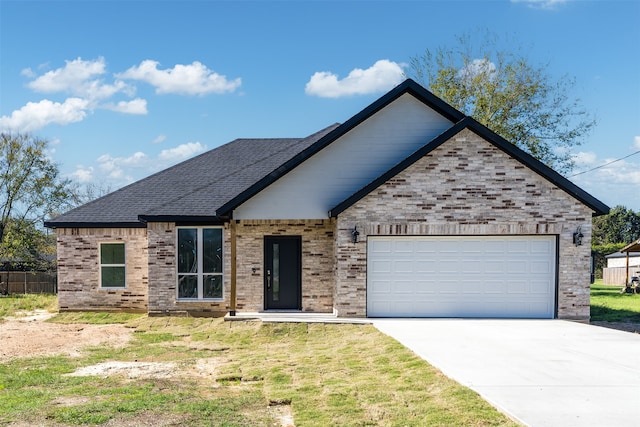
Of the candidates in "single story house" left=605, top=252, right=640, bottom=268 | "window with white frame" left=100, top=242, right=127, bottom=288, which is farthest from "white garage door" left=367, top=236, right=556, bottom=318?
"single story house" left=605, top=252, right=640, bottom=268

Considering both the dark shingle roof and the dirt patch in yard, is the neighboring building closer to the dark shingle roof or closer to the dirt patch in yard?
the dark shingle roof

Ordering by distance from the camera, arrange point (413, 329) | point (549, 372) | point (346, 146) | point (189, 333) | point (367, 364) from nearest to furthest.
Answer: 1. point (549, 372)
2. point (367, 364)
3. point (413, 329)
4. point (189, 333)
5. point (346, 146)

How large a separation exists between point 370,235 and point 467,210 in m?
2.70

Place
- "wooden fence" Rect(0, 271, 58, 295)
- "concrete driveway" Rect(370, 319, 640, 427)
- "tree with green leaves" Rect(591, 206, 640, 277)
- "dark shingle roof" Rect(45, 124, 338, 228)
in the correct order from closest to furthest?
1. "concrete driveway" Rect(370, 319, 640, 427)
2. "dark shingle roof" Rect(45, 124, 338, 228)
3. "wooden fence" Rect(0, 271, 58, 295)
4. "tree with green leaves" Rect(591, 206, 640, 277)

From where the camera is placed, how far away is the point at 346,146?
1513 centimetres

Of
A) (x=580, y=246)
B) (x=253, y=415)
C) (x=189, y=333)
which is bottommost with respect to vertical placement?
(x=189, y=333)

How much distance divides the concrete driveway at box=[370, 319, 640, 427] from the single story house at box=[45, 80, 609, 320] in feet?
3.64

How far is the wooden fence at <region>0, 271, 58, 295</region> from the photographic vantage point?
30.9 m

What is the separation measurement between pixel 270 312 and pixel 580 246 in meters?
8.75

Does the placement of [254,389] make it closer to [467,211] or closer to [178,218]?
[467,211]

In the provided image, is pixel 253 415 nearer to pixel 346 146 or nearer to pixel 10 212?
pixel 346 146

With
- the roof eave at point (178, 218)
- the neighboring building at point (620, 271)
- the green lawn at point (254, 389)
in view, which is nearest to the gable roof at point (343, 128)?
the roof eave at point (178, 218)

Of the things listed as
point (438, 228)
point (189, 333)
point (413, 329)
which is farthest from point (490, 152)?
point (189, 333)

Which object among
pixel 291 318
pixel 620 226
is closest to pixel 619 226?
pixel 620 226
